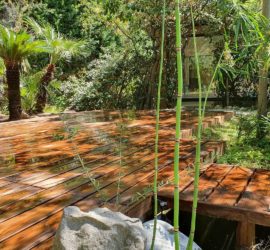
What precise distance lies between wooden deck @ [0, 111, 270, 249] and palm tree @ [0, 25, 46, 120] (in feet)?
5.76

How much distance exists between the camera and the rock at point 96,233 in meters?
1.43

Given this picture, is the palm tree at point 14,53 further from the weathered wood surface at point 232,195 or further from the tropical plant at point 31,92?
the weathered wood surface at point 232,195

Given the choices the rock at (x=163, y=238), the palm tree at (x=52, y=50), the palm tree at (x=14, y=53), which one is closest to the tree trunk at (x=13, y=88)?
the palm tree at (x=14, y=53)

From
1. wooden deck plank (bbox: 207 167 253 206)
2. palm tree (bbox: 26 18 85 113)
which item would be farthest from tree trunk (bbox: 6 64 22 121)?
wooden deck plank (bbox: 207 167 253 206)

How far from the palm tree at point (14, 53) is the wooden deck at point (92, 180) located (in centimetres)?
176

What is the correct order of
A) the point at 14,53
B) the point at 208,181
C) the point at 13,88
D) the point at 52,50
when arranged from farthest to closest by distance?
the point at 52,50, the point at 13,88, the point at 14,53, the point at 208,181

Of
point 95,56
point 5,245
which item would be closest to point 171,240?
point 5,245

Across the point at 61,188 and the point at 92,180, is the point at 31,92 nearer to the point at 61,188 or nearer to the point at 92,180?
the point at 61,188

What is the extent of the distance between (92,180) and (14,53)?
4364 mm

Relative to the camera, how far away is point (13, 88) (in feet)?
19.1

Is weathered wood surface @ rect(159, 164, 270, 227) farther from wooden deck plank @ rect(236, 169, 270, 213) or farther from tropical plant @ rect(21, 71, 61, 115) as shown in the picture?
tropical plant @ rect(21, 71, 61, 115)

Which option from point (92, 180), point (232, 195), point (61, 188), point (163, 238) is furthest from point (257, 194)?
point (61, 188)

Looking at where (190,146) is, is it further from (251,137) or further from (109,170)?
(251,137)

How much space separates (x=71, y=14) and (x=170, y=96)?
6.19 meters
